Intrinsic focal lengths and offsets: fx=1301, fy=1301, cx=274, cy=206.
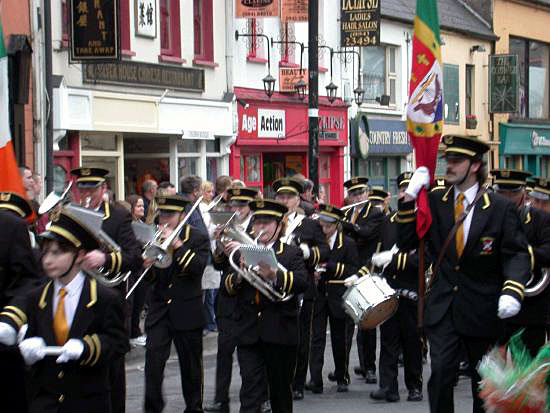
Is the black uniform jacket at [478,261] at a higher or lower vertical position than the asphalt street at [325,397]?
higher

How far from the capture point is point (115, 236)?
406 inches

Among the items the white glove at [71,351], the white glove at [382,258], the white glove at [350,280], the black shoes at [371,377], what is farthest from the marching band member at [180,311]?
the white glove at [71,351]

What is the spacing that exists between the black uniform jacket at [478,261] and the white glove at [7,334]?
308cm

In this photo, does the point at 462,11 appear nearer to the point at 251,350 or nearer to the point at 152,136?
the point at 152,136

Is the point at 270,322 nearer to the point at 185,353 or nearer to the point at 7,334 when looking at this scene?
the point at 185,353

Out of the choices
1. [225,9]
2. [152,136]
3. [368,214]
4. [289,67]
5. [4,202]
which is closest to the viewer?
[4,202]

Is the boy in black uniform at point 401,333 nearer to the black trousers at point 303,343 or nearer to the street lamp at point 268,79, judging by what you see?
the black trousers at point 303,343

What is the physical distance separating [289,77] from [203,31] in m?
3.22

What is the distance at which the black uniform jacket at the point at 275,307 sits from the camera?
10000mm

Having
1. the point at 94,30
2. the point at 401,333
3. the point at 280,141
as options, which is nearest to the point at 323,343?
the point at 401,333

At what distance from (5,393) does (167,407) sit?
13.6ft

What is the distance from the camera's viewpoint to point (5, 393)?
27.0 feet

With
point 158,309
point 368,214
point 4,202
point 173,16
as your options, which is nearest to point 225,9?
point 173,16

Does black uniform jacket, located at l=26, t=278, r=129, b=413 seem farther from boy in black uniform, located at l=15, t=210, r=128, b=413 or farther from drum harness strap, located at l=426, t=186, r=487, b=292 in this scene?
drum harness strap, located at l=426, t=186, r=487, b=292
